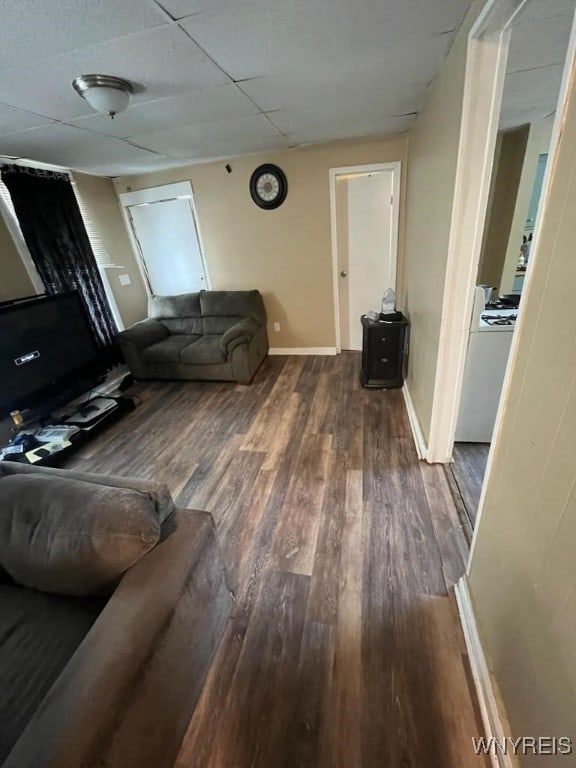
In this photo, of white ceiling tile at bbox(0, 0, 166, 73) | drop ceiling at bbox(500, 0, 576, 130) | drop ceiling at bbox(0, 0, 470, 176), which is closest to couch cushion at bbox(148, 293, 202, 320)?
drop ceiling at bbox(0, 0, 470, 176)

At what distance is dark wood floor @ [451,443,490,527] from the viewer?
5.85 ft

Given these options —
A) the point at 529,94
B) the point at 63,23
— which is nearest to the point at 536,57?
the point at 529,94

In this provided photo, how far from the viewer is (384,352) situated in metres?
2.96

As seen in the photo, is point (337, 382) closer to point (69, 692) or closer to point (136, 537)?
point (136, 537)

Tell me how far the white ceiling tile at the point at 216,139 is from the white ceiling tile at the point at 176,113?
13cm

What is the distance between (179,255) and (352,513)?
3753 mm

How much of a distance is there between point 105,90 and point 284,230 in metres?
2.28

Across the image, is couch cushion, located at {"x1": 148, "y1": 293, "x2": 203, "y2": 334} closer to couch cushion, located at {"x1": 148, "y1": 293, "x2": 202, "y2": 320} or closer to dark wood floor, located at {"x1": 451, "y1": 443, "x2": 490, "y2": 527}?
couch cushion, located at {"x1": 148, "y1": 293, "x2": 202, "y2": 320}

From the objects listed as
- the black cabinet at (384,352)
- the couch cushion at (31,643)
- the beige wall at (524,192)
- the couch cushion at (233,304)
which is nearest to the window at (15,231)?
the couch cushion at (233,304)

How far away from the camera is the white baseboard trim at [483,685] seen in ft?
2.97

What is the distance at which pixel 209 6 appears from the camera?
1.09 metres

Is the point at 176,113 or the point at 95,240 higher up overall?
the point at 176,113

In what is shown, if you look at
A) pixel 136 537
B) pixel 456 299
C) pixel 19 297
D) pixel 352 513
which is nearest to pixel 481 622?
pixel 352 513

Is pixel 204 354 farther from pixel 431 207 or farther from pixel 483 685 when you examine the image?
pixel 483 685
